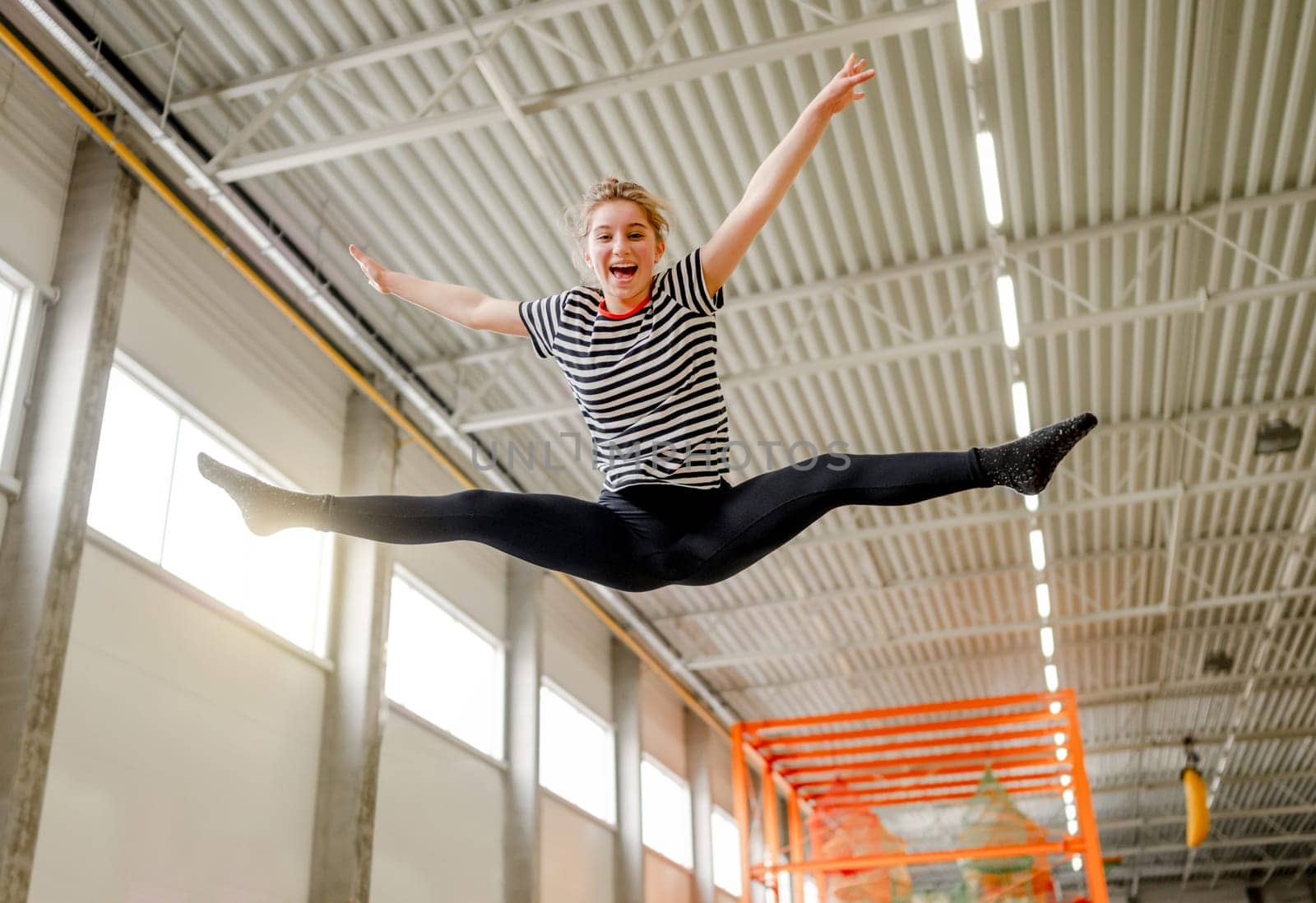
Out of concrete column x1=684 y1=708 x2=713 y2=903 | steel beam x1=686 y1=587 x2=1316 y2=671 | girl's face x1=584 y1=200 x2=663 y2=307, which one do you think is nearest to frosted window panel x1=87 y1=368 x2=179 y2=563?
girl's face x1=584 y1=200 x2=663 y2=307

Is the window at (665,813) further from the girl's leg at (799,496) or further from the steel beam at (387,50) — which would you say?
the girl's leg at (799,496)

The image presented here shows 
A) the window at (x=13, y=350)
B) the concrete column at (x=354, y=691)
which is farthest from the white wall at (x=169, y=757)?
the window at (x=13, y=350)

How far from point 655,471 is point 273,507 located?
35.1 inches

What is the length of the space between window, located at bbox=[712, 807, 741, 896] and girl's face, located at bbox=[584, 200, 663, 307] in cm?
1568

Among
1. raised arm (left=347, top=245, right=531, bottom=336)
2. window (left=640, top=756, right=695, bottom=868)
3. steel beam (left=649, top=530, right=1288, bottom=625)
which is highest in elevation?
steel beam (left=649, top=530, right=1288, bottom=625)

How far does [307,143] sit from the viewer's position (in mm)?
7145

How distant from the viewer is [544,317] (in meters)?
3.01

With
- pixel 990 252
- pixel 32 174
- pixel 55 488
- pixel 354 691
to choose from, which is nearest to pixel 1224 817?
pixel 990 252

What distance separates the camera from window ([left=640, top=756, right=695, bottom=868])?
50.0ft

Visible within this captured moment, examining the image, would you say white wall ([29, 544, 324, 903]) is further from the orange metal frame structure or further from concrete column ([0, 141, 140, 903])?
the orange metal frame structure

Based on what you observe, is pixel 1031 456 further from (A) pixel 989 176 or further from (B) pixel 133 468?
(B) pixel 133 468

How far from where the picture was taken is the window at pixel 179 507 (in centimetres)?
705

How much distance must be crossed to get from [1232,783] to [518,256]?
19434 millimetres

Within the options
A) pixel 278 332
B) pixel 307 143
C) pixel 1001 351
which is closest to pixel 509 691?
pixel 278 332
